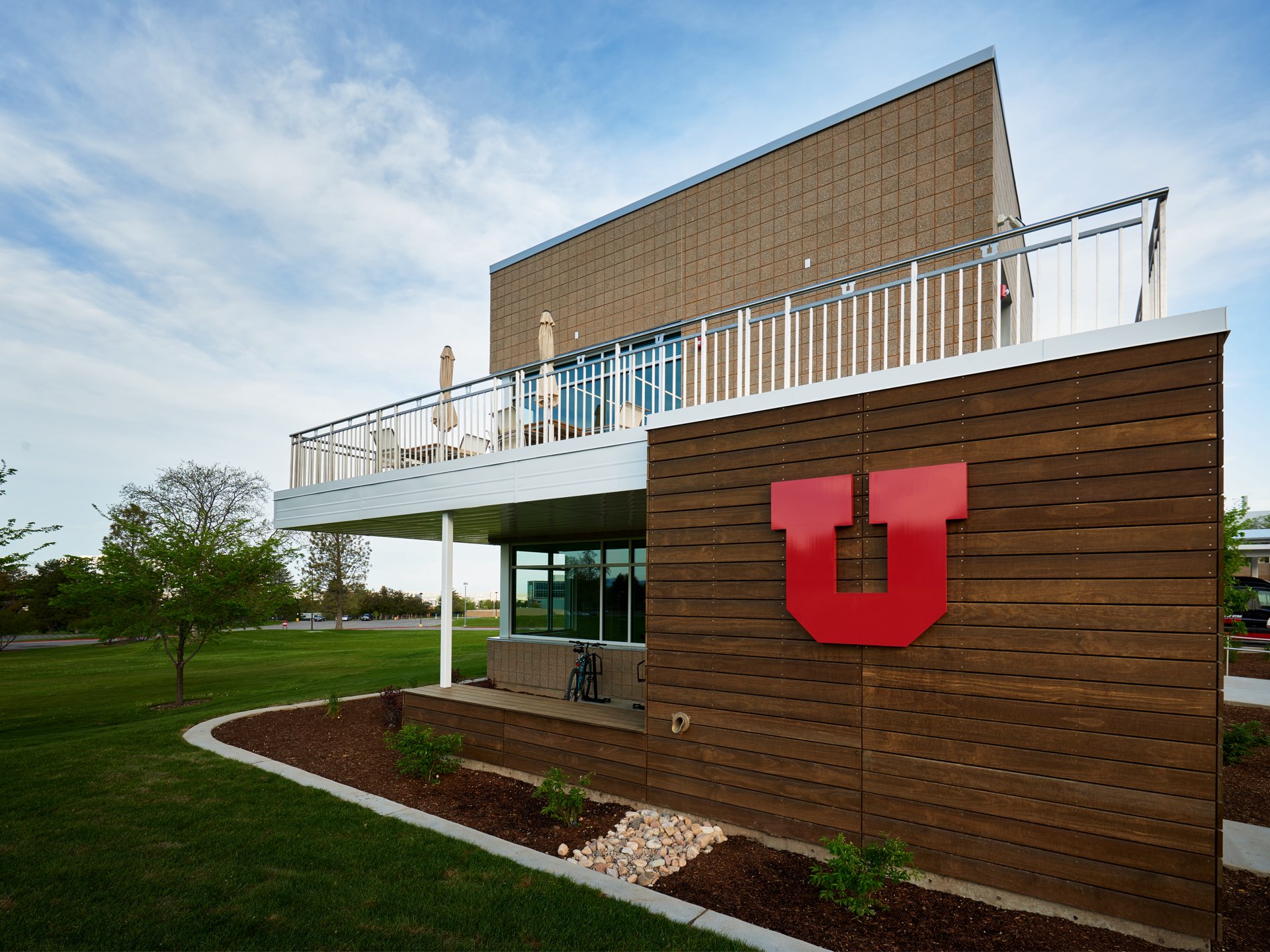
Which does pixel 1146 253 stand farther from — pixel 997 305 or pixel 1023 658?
pixel 1023 658

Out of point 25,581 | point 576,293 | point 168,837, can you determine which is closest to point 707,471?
point 168,837

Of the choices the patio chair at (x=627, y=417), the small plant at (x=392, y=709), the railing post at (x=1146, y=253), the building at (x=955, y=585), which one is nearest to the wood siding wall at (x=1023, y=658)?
the building at (x=955, y=585)

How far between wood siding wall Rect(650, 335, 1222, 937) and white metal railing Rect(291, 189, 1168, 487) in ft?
1.89

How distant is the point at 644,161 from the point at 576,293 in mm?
3258

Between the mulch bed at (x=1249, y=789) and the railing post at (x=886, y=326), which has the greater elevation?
the railing post at (x=886, y=326)

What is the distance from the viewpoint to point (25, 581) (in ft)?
95.5

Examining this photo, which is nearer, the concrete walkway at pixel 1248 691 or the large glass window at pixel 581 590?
the concrete walkway at pixel 1248 691

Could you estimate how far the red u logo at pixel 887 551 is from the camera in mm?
4168

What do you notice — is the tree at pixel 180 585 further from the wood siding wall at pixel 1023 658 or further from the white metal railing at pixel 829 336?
the wood siding wall at pixel 1023 658

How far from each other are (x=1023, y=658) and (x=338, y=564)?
141 feet

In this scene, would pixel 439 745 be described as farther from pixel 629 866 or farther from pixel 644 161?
pixel 644 161

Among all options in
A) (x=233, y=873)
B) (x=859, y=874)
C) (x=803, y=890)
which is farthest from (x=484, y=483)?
(x=859, y=874)

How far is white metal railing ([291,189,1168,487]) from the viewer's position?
4.06 meters

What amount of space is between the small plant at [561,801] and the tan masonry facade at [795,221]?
680 cm
